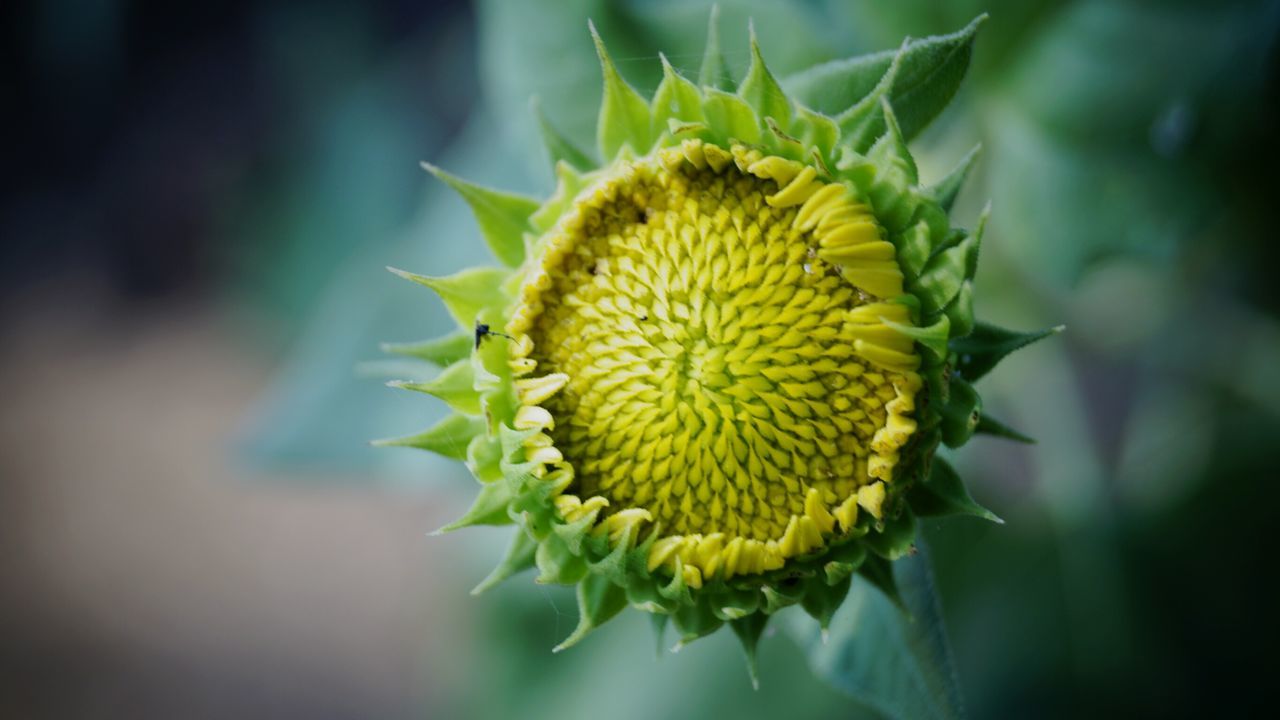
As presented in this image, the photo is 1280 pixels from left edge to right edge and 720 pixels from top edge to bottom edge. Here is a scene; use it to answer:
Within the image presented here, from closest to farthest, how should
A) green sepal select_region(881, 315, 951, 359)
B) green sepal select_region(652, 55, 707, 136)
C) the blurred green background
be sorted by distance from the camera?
green sepal select_region(881, 315, 951, 359) < green sepal select_region(652, 55, 707, 136) < the blurred green background

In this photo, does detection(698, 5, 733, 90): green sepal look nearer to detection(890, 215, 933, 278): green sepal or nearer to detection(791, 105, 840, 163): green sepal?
detection(791, 105, 840, 163): green sepal

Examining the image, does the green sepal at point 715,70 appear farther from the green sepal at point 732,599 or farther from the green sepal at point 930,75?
the green sepal at point 732,599

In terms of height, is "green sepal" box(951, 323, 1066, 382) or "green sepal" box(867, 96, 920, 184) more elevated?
"green sepal" box(867, 96, 920, 184)

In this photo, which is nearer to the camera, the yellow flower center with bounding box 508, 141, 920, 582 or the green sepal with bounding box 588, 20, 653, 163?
the yellow flower center with bounding box 508, 141, 920, 582

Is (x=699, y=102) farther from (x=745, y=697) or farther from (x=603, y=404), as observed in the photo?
(x=745, y=697)

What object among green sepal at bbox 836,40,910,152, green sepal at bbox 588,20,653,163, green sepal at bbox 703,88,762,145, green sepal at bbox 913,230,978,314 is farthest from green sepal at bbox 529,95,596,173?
green sepal at bbox 913,230,978,314

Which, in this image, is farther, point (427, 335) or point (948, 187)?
point (427, 335)

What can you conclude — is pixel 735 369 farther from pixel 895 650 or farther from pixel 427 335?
pixel 427 335

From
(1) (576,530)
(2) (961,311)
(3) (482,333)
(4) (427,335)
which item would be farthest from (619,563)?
(4) (427,335)
